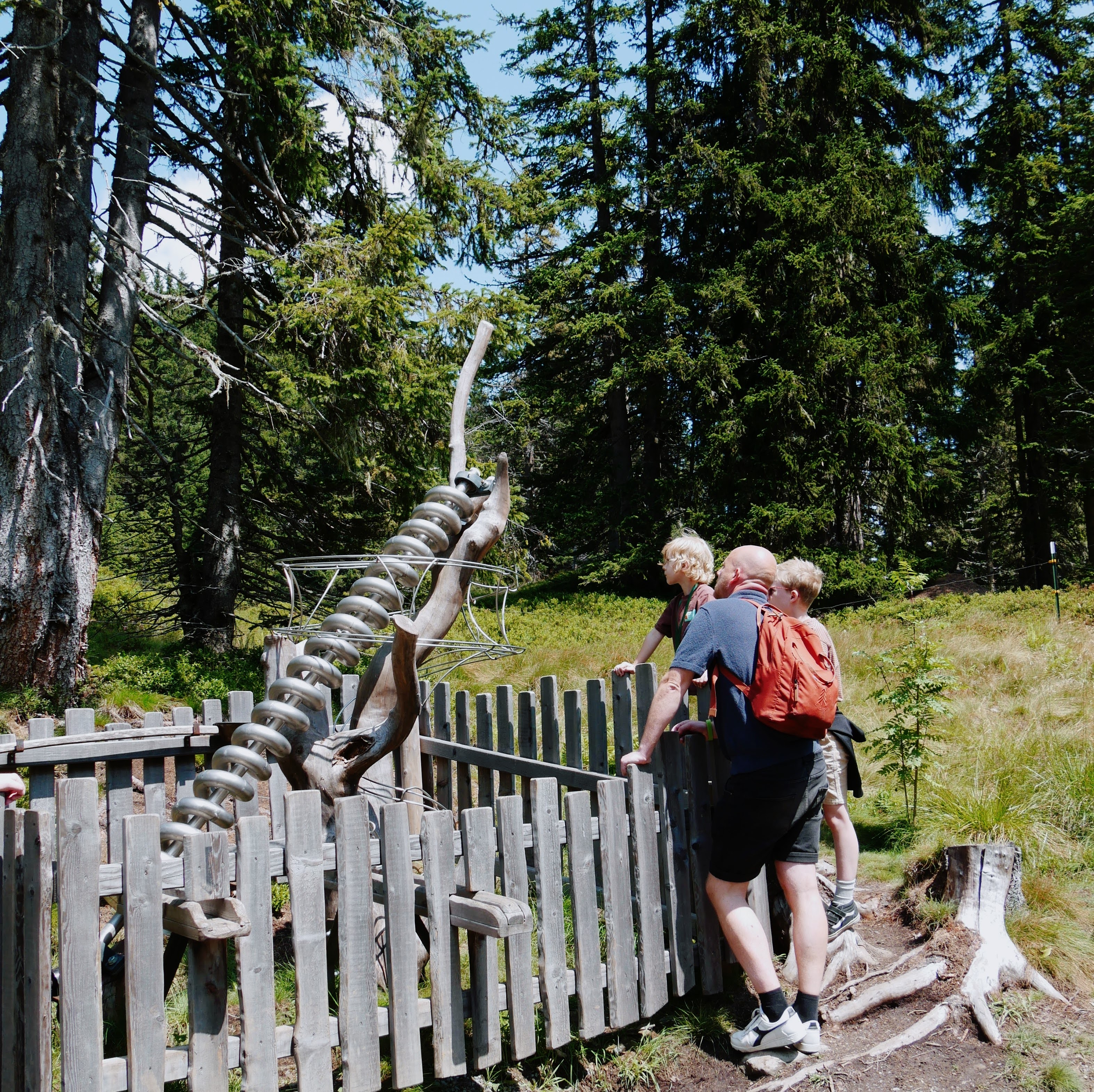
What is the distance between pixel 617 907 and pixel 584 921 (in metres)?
0.17

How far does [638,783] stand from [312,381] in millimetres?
6884

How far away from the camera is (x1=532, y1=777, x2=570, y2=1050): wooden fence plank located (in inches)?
119

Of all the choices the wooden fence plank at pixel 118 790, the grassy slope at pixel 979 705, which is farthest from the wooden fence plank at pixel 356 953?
the grassy slope at pixel 979 705

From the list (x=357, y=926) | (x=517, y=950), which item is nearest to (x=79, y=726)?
(x=357, y=926)

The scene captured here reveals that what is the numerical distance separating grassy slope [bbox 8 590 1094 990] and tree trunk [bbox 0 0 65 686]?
547 mm

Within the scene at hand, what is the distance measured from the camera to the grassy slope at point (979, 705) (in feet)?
14.8

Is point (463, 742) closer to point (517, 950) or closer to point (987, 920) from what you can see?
point (517, 950)

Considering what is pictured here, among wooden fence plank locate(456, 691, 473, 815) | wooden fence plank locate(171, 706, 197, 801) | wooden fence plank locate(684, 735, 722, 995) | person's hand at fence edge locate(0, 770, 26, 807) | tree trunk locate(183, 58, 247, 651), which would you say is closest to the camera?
person's hand at fence edge locate(0, 770, 26, 807)

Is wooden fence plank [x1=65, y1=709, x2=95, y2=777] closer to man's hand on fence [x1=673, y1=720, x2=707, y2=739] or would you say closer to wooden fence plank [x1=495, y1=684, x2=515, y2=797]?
wooden fence plank [x1=495, y1=684, x2=515, y2=797]

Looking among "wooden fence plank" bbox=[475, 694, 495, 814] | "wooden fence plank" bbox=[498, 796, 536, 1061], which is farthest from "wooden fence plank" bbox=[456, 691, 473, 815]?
"wooden fence plank" bbox=[498, 796, 536, 1061]

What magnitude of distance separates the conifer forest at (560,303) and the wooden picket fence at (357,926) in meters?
2.94

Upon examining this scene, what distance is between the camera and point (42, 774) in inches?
159

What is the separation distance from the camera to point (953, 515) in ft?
67.2

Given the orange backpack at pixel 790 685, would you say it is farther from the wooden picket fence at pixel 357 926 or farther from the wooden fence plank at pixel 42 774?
the wooden fence plank at pixel 42 774
